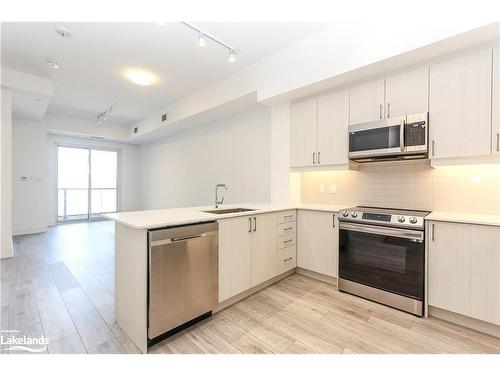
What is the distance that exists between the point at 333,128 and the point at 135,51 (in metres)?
2.81

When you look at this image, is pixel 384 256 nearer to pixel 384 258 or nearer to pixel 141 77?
pixel 384 258

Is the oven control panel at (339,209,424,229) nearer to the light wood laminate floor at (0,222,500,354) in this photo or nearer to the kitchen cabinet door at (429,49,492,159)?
the kitchen cabinet door at (429,49,492,159)

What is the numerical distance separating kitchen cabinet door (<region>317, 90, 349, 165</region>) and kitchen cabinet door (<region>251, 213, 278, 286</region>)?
1.06 m

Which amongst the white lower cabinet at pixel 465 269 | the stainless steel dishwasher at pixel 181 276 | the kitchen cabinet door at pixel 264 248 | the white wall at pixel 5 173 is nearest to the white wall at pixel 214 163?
the kitchen cabinet door at pixel 264 248

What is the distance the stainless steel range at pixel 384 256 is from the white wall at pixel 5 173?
526 cm

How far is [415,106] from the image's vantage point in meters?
2.38

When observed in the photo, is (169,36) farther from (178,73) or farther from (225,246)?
(225,246)

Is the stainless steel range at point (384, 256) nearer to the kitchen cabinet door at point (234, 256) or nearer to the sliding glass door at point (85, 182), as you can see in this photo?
the kitchen cabinet door at point (234, 256)

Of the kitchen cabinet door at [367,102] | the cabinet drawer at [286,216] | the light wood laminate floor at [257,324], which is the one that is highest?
the kitchen cabinet door at [367,102]

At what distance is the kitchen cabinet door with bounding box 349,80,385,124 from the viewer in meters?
2.61

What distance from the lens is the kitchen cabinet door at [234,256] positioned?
7.56ft

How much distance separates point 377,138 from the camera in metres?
2.57

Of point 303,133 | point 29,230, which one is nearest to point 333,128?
point 303,133

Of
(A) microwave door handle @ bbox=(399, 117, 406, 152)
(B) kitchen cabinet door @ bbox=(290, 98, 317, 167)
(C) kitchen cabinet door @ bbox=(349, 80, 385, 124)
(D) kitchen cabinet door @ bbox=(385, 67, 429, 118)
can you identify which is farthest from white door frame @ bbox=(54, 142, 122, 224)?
(A) microwave door handle @ bbox=(399, 117, 406, 152)
